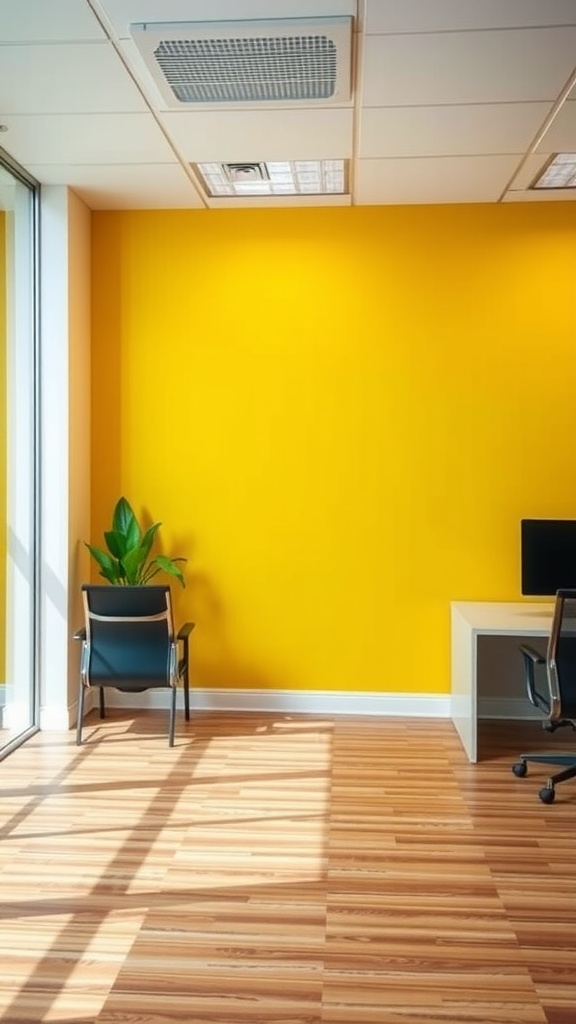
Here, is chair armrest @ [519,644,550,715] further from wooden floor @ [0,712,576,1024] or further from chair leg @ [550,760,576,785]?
wooden floor @ [0,712,576,1024]

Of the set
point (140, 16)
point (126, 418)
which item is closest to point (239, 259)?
point (126, 418)

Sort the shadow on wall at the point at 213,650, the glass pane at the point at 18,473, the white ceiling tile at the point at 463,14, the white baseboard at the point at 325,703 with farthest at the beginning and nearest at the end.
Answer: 1. the shadow on wall at the point at 213,650
2. the white baseboard at the point at 325,703
3. the glass pane at the point at 18,473
4. the white ceiling tile at the point at 463,14

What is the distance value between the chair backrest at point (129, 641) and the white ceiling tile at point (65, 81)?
7.37 ft

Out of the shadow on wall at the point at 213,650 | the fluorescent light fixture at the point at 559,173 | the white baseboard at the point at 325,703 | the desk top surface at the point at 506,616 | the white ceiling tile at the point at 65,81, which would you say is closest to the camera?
the white ceiling tile at the point at 65,81

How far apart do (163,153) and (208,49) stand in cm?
107

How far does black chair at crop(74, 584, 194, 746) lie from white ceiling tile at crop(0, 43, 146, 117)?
88.3 inches

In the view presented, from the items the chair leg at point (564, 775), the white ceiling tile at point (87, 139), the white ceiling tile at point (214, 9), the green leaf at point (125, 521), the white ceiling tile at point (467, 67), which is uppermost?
the white ceiling tile at point (87, 139)

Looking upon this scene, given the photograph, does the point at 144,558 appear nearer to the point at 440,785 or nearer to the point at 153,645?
the point at 153,645

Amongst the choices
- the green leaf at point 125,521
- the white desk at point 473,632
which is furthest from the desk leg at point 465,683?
the green leaf at point 125,521

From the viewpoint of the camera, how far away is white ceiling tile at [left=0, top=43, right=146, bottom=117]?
3.05 m

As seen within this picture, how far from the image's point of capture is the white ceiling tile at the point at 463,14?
8.89ft

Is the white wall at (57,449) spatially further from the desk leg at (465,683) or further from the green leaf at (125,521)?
the desk leg at (465,683)

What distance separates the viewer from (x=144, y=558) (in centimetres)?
470

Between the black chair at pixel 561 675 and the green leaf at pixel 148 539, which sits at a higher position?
the green leaf at pixel 148 539
